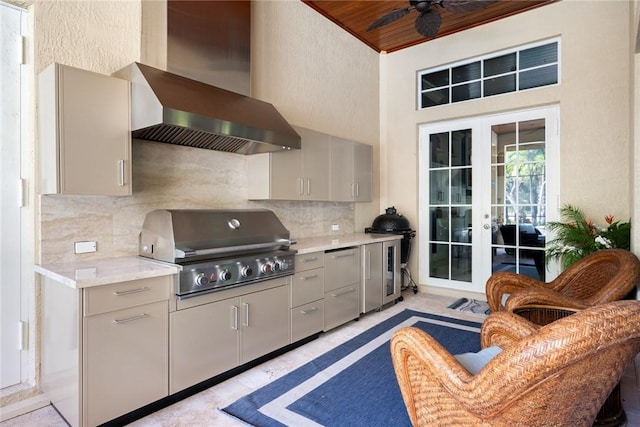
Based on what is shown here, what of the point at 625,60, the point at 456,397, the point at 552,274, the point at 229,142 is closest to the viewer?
the point at 456,397

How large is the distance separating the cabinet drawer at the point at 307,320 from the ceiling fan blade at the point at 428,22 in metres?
2.75

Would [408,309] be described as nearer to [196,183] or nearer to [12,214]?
[196,183]

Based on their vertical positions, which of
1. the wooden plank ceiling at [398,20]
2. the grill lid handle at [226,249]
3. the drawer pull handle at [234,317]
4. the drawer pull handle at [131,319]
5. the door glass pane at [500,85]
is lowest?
the drawer pull handle at [234,317]

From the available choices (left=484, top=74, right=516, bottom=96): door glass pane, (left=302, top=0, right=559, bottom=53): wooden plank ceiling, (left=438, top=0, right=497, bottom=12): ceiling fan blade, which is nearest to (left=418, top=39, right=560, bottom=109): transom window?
(left=484, top=74, right=516, bottom=96): door glass pane

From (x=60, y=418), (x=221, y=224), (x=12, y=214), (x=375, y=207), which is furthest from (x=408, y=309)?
(x=12, y=214)

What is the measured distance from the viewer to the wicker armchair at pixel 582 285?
225 cm

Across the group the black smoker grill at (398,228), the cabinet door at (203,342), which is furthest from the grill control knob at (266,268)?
the black smoker grill at (398,228)

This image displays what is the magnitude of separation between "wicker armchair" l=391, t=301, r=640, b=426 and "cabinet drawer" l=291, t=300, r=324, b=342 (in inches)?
65.8

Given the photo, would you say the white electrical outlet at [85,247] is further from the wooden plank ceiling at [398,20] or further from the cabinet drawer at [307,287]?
the wooden plank ceiling at [398,20]

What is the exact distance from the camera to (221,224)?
267 centimetres

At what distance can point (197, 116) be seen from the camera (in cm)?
232

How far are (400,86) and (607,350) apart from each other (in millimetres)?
4802

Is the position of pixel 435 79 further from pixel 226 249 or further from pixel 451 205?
pixel 226 249

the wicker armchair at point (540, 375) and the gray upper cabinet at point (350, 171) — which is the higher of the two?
the gray upper cabinet at point (350, 171)
